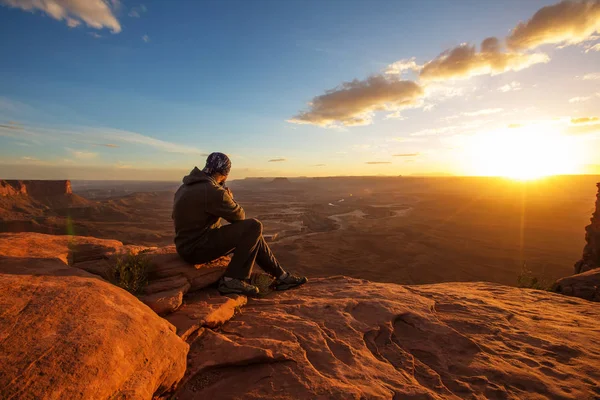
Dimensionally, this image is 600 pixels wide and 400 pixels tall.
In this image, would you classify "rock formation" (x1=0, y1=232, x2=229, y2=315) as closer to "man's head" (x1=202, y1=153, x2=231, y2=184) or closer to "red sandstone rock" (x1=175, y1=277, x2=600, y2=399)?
"red sandstone rock" (x1=175, y1=277, x2=600, y2=399)

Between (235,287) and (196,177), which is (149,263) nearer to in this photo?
(235,287)

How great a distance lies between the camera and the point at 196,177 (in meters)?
3.96

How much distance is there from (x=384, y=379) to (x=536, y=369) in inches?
64.4

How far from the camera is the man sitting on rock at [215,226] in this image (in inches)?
153

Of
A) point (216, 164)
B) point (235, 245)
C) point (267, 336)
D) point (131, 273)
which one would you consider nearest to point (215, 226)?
point (235, 245)

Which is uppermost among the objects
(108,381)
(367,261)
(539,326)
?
(108,381)

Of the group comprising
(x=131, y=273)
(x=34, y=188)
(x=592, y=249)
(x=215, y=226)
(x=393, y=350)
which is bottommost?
(x=592, y=249)

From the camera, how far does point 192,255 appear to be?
4246 millimetres

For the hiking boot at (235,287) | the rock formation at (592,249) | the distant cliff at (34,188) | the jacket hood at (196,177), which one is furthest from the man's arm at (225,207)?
the distant cliff at (34,188)

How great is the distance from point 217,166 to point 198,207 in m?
0.72

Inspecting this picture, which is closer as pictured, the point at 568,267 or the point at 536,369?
the point at 536,369

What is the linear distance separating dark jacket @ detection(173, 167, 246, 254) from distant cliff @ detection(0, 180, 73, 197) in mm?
69160

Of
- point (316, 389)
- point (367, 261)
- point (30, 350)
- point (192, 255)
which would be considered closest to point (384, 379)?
point (316, 389)

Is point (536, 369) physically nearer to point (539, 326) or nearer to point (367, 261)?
point (539, 326)
